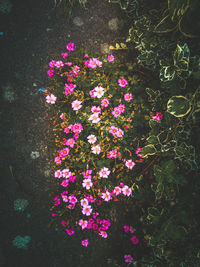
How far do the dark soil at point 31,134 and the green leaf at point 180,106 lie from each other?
1464 millimetres

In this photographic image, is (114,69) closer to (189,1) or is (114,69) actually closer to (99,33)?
(99,33)

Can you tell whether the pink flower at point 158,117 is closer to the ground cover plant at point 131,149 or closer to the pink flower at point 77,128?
the ground cover plant at point 131,149

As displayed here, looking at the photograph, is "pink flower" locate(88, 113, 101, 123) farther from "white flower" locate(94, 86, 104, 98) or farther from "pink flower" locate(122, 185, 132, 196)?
"pink flower" locate(122, 185, 132, 196)

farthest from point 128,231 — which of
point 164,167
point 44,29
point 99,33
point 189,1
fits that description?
point 44,29

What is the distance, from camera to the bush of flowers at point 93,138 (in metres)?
1.83

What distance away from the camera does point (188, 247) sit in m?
1.48

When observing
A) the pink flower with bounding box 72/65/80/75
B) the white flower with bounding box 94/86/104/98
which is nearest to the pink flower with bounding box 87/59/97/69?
the pink flower with bounding box 72/65/80/75

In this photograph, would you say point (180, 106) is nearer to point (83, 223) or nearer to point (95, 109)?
point (95, 109)

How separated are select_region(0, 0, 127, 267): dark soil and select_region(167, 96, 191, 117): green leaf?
4.80ft

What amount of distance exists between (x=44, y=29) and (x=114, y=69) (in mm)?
981

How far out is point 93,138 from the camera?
1810 mm

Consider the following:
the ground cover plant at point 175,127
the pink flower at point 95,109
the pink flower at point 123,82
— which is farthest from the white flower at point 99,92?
the ground cover plant at point 175,127

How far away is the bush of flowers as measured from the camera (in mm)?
1833

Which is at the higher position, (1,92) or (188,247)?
(1,92)
